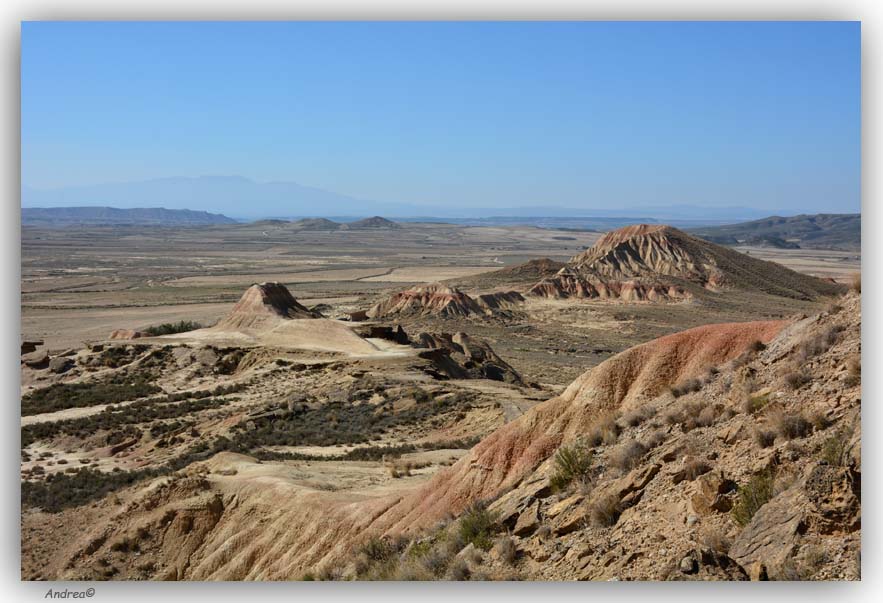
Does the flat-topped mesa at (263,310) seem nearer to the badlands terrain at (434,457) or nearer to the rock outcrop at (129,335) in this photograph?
the badlands terrain at (434,457)

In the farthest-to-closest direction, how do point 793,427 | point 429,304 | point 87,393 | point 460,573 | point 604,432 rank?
1. point 429,304
2. point 87,393
3. point 604,432
4. point 460,573
5. point 793,427

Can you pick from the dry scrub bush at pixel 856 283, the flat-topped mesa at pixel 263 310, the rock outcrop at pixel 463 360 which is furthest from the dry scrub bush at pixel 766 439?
the flat-topped mesa at pixel 263 310

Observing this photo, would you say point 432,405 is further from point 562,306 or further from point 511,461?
point 562,306

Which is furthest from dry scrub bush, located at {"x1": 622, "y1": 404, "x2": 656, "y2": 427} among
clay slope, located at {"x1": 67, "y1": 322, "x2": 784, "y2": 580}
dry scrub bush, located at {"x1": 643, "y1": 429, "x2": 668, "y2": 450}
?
clay slope, located at {"x1": 67, "y1": 322, "x2": 784, "y2": 580}

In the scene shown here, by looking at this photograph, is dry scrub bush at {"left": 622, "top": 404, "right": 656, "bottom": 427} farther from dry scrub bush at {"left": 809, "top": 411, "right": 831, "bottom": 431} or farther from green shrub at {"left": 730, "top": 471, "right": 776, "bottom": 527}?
green shrub at {"left": 730, "top": 471, "right": 776, "bottom": 527}

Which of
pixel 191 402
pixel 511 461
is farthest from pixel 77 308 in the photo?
pixel 511 461

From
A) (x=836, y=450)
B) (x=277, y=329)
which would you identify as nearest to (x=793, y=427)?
(x=836, y=450)

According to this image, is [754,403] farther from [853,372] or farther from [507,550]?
[507,550]
